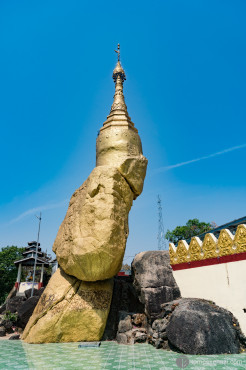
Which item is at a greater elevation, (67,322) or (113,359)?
(67,322)

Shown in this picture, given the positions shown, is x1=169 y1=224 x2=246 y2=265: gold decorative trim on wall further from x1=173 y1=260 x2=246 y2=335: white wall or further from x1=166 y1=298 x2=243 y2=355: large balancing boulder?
x1=166 y1=298 x2=243 y2=355: large balancing boulder

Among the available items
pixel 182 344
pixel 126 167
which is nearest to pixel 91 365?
pixel 182 344

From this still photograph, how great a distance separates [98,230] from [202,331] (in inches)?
184

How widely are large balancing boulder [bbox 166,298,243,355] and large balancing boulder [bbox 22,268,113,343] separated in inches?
126

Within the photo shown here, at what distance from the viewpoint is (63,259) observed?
11055 millimetres

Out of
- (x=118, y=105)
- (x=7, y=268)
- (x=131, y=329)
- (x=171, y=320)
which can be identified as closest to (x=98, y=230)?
(x=171, y=320)

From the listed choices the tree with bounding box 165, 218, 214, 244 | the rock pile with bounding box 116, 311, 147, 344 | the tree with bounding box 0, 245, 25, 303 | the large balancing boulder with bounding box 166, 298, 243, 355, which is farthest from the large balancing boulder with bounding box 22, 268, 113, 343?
the tree with bounding box 165, 218, 214, 244

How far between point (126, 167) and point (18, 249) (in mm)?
31542

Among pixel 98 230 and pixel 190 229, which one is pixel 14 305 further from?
pixel 190 229

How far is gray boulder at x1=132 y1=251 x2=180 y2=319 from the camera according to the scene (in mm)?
10174

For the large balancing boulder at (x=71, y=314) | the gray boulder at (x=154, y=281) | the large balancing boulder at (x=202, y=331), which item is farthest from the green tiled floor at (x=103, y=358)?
the gray boulder at (x=154, y=281)

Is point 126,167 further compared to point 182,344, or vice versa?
point 126,167

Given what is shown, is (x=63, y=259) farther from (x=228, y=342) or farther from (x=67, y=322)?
(x=228, y=342)

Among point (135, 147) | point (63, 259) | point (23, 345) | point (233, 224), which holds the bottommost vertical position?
point (23, 345)
